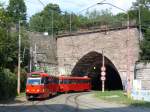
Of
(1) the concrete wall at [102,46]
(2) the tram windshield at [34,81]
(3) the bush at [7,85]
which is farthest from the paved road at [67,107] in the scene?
(1) the concrete wall at [102,46]

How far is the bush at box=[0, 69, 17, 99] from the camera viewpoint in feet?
150

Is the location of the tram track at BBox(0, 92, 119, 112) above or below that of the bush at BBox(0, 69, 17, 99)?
below

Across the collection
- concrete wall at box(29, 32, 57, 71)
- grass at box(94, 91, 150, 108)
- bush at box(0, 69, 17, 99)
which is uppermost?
concrete wall at box(29, 32, 57, 71)

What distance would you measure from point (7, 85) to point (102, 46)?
30506mm

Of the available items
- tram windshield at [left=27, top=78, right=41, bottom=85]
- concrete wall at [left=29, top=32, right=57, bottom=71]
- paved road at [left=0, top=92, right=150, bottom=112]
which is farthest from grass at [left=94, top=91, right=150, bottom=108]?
concrete wall at [left=29, top=32, right=57, bottom=71]

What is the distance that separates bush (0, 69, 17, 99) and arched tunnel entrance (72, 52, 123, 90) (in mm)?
27851

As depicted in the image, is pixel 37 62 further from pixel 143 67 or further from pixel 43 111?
pixel 43 111

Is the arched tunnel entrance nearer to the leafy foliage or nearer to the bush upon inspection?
the leafy foliage

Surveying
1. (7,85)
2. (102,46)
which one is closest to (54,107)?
(7,85)

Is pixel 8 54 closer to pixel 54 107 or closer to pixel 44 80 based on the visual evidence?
pixel 44 80

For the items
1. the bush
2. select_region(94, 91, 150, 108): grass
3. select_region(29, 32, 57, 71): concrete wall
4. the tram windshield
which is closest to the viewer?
select_region(94, 91, 150, 108): grass

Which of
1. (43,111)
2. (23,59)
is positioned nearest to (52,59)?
(23,59)

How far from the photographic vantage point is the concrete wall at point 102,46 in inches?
2768

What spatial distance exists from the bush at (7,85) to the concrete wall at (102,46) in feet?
74.4
